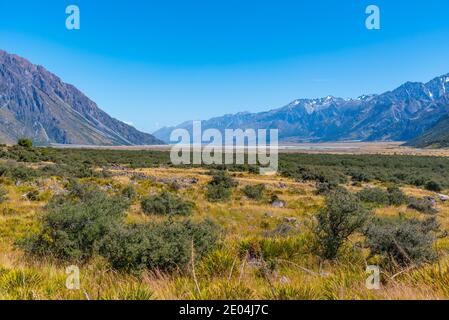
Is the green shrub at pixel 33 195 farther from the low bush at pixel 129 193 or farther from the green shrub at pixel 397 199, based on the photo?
the green shrub at pixel 397 199

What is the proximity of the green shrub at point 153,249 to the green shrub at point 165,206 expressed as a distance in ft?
36.2

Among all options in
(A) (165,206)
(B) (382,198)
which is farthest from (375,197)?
(A) (165,206)

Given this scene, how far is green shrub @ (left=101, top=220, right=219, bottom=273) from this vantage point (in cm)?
623

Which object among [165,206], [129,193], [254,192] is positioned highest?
[129,193]

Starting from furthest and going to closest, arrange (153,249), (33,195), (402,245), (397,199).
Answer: (397,199), (33,195), (402,245), (153,249)

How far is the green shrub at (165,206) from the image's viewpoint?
18453 millimetres

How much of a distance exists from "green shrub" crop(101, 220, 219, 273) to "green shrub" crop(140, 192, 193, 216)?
11.0 meters

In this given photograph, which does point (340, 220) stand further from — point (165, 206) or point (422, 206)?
point (422, 206)

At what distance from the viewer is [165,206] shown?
1873 cm

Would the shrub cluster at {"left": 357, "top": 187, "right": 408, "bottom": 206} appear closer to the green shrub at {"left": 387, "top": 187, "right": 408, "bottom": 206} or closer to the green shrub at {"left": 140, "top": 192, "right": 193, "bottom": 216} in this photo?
the green shrub at {"left": 387, "top": 187, "right": 408, "bottom": 206}

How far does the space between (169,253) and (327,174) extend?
38.1 metres

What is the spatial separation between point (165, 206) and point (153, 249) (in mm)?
12529

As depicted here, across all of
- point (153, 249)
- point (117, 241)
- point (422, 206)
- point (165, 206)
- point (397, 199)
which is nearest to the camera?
point (153, 249)

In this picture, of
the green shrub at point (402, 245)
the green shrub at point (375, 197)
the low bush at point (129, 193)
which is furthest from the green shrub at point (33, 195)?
the green shrub at point (375, 197)
